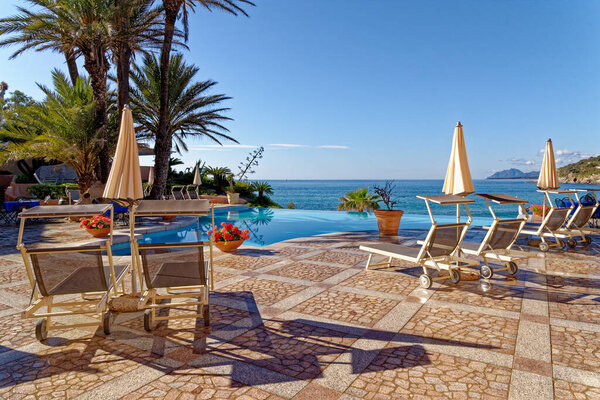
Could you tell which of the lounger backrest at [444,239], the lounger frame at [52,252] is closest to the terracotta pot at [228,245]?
the lounger frame at [52,252]

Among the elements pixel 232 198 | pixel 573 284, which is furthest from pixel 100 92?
pixel 573 284

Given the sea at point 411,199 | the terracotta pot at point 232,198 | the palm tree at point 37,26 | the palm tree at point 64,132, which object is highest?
the palm tree at point 37,26

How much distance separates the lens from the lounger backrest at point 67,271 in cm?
331

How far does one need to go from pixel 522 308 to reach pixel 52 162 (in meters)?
29.9

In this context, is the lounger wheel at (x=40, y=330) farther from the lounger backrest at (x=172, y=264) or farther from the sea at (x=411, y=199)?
the sea at (x=411, y=199)

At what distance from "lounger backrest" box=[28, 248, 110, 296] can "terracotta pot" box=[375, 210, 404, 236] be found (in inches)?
307

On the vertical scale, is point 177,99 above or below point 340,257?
above

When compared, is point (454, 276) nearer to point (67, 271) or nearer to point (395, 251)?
point (395, 251)

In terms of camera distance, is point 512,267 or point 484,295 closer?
point 484,295

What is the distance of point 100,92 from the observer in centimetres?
1388

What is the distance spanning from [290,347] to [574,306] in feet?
11.6

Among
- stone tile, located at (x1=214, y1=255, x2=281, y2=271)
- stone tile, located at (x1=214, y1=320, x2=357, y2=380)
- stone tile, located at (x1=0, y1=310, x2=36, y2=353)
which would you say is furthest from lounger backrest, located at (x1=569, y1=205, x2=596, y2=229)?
stone tile, located at (x1=0, y1=310, x2=36, y2=353)

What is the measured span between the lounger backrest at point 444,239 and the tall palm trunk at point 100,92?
1290 centimetres

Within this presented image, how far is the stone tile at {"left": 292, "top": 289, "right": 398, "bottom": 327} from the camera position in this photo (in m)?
3.94
